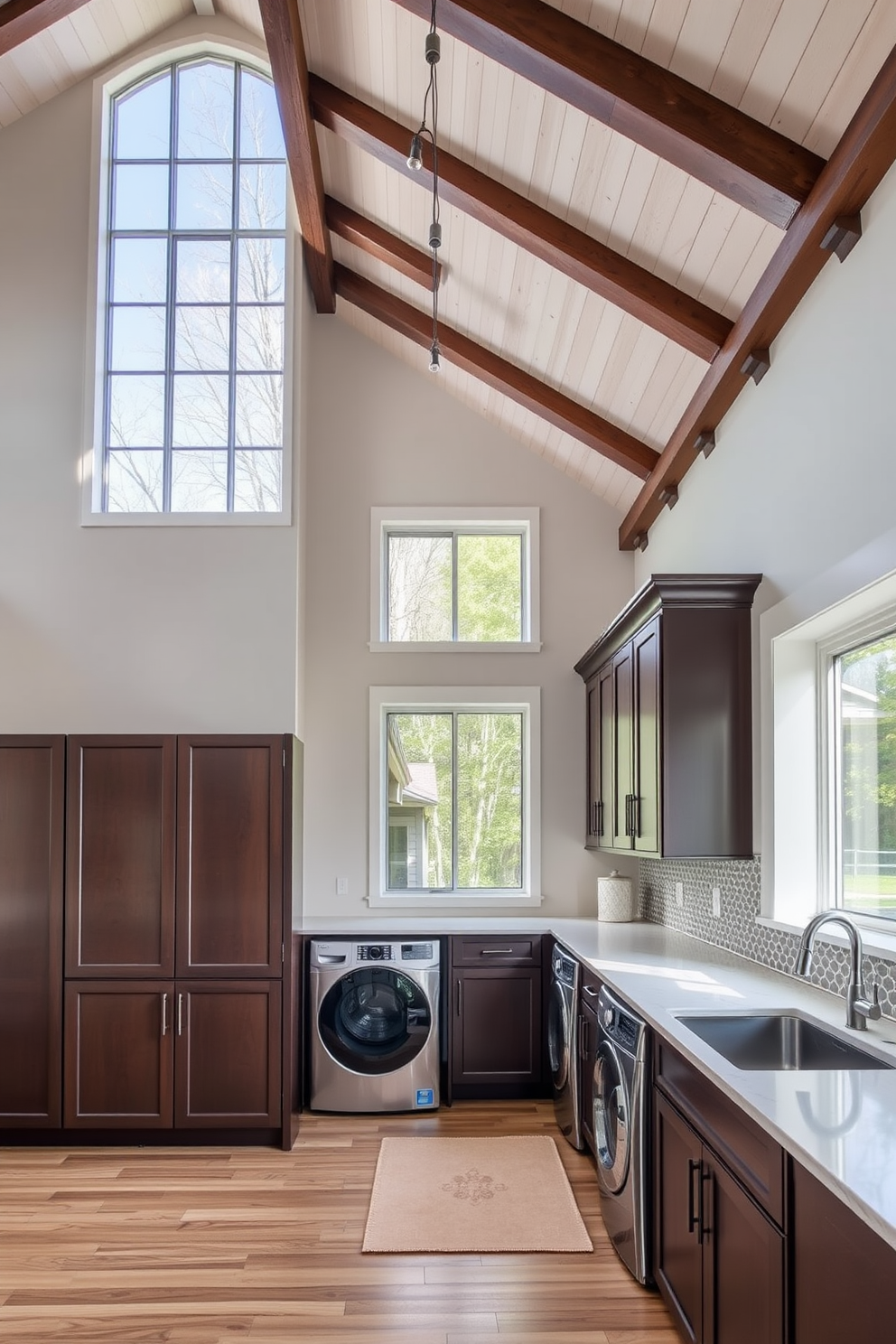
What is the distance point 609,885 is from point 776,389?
2846mm

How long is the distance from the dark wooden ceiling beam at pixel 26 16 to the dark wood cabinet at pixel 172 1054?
4190mm

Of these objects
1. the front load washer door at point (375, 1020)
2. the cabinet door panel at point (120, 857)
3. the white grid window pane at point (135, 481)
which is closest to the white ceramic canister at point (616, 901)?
the front load washer door at point (375, 1020)

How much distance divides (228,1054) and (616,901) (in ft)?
6.90

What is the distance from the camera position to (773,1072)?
91.4 inches

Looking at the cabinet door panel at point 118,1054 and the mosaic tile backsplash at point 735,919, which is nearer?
the mosaic tile backsplash at point 735,919

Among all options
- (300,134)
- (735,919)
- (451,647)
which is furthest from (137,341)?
(735,919)

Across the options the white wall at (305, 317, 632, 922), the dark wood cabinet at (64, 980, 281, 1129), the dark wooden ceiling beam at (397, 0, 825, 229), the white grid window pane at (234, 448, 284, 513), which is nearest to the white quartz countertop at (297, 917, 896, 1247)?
the dark wood cabinet at (64, 980, 281, 1129)

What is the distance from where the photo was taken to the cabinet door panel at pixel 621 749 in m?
4.53

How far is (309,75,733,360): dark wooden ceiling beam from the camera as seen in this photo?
3.91 meters

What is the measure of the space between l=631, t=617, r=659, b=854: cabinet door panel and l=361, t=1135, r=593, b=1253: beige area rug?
1.37 metres

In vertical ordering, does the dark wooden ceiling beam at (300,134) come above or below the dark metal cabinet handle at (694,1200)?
above

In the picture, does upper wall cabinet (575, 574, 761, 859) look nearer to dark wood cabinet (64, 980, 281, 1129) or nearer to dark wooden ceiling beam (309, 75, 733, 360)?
dark wooden ceiling beam (309, 75, 733, 360)

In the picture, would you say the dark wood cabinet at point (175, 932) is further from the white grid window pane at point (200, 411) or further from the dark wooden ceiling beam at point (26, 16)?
the dark wooden ceiling beam at point (26, 16)

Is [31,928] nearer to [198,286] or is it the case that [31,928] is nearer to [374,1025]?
[374,1025]
